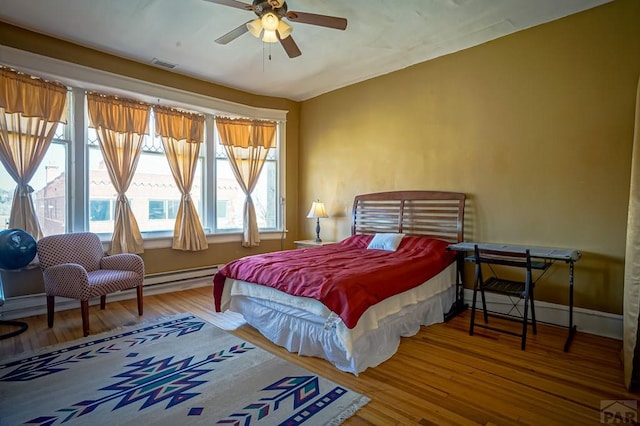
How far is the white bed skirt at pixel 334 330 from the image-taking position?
246 cm

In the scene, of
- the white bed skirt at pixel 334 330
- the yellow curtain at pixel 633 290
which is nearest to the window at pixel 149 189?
the white bed skirt at pixel 334 330

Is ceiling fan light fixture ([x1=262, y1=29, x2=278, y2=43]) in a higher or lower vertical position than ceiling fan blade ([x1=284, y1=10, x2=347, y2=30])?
lower

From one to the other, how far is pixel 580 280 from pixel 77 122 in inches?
234

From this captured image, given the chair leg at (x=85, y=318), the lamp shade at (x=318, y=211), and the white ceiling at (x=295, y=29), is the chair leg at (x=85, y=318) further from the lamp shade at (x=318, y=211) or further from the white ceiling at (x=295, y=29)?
the lamp shade at (x=318, y=211)

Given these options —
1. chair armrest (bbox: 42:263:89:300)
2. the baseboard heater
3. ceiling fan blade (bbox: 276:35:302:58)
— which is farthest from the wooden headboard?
chair armrest (bbox: 42:263:89:300)

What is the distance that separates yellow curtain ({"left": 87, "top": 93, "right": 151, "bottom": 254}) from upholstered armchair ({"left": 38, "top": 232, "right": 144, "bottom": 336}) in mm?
391

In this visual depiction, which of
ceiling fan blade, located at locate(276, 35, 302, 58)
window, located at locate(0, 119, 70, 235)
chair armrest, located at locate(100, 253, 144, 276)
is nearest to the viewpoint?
ceiling fan blade, located at locate(276, 35, 302, 58)

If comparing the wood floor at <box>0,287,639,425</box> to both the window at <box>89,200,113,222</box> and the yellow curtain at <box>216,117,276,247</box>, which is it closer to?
the window at <box>89,200,113,222</box>

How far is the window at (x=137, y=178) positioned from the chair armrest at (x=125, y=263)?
70cm

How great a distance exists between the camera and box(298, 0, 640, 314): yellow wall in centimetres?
306

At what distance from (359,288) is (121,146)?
3.79 metres

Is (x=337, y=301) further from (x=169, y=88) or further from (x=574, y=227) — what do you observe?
(x=169, y=88)

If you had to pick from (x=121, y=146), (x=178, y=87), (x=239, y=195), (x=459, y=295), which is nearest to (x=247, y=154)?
(x=239, y=195)

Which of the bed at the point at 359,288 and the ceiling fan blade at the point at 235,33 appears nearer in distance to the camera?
the bed at the point at 359,288
